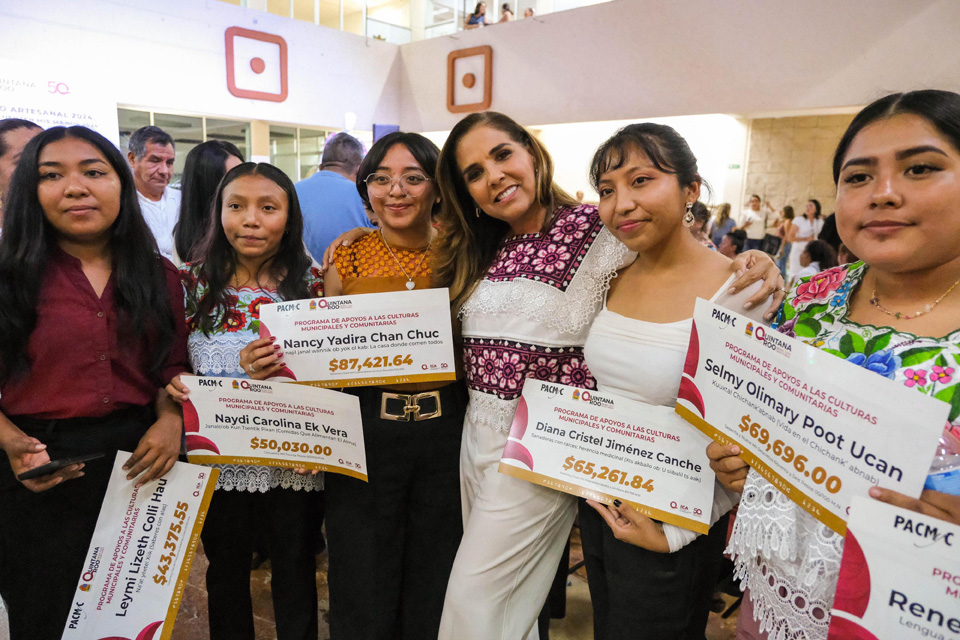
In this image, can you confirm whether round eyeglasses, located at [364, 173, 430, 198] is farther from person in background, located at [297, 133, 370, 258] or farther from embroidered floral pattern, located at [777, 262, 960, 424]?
person in background, located at [297, 133, 370, 258]

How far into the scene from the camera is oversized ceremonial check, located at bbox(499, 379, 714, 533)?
1395 millimetres

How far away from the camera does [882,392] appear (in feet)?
3.02

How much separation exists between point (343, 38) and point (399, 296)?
9738 mm

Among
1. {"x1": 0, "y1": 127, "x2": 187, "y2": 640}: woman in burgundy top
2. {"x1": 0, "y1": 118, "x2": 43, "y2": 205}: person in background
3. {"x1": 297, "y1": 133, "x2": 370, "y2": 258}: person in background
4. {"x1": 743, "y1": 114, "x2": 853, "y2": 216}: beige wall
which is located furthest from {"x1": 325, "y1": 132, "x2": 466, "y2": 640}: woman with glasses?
{"x1": 743, "y1": 114, "x2": 853, "y2": 216}: beige wall

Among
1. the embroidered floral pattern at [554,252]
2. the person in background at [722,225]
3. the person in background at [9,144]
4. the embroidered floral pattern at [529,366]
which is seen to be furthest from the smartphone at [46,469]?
the person in background at [722,225]

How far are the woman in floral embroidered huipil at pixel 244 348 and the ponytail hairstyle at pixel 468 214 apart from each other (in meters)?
0.51

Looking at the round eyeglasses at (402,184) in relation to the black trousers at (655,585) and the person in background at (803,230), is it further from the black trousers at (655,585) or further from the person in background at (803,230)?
the person in background at (803,230)

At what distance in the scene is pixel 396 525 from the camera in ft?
6.31

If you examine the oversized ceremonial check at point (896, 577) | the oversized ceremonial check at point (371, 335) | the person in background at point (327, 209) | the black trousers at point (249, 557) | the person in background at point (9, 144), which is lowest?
the black trousers at point (249, 557)

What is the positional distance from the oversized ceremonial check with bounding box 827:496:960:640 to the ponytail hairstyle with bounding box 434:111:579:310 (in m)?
1.20

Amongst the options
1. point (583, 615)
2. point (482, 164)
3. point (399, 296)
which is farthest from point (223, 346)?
point (583, 615)

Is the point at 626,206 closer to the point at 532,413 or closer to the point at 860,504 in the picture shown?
the point at 532,413

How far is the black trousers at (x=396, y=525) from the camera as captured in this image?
1.84m

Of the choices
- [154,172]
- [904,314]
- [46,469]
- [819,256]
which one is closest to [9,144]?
[154,172]
